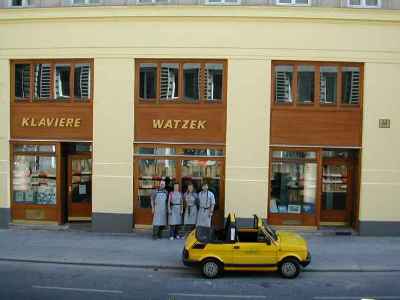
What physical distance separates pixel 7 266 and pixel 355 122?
10.8 meters

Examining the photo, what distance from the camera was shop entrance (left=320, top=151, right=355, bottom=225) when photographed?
52.4ft

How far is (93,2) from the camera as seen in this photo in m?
15.9

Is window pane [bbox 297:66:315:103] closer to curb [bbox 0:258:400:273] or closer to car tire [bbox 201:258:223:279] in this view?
curb [bbox 0:258:400:273]

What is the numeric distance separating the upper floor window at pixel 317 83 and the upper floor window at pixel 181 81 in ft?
6.00

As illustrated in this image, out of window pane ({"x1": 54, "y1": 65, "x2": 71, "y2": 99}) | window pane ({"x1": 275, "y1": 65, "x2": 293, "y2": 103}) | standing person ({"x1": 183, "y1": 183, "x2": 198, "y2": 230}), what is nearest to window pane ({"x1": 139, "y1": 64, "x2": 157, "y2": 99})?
window pane ({"x1": 54, "y1": 65, "x2": 71, "y2": 99})

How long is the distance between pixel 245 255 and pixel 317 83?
683cm

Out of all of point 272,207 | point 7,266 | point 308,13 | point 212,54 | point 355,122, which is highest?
point 308,13

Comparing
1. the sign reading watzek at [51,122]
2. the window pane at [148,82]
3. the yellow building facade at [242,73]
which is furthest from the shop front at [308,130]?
the sign reading watzek at [51,122]

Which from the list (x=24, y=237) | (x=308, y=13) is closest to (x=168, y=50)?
(x=308, y=13)

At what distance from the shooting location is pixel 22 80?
1625cm

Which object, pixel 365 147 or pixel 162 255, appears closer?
pixel 162 255

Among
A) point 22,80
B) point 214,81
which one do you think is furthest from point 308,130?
point 22,80

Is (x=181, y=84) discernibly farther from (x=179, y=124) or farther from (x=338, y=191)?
(x=338, y=191)

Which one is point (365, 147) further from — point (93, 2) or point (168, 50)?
point (93, 2)
